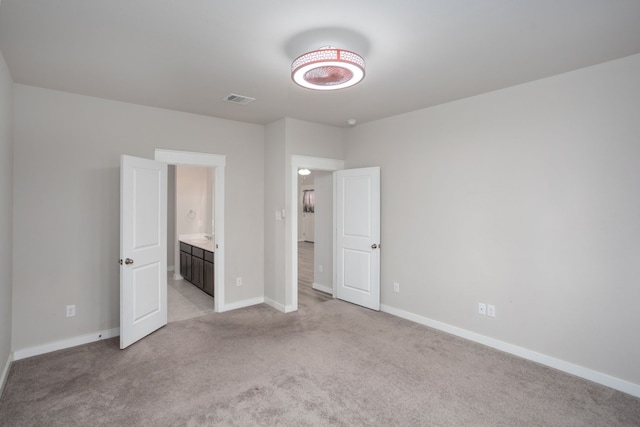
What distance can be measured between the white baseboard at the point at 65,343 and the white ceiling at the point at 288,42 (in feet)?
8.24

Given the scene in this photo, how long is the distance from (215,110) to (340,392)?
333cm

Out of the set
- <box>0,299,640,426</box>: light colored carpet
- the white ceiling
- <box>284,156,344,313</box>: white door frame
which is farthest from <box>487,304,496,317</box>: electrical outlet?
<box>284,156,344,313</box>: white door frame

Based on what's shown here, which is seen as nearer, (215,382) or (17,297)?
(215,382)

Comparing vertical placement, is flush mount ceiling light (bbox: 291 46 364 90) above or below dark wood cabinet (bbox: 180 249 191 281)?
above

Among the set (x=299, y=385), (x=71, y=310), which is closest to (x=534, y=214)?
(x=299, y=385)

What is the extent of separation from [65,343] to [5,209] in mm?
1456

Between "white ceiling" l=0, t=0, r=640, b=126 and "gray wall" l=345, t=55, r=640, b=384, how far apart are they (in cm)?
37

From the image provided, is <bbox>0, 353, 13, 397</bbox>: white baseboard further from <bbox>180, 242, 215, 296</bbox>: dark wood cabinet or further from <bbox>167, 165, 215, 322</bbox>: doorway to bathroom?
<bbox>180, 242, 215, 296</bbox>: dark wood cabinet

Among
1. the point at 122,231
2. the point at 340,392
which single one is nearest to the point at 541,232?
the point at 340,392

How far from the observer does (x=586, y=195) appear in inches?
112

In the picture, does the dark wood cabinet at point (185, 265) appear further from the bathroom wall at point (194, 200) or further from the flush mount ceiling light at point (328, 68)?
the flush mount ceiling light at point (328, 68)

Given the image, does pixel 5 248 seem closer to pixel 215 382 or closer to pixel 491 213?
pixel 215 382

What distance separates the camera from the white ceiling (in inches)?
77.5

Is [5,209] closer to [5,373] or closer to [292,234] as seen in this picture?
[5,373]
